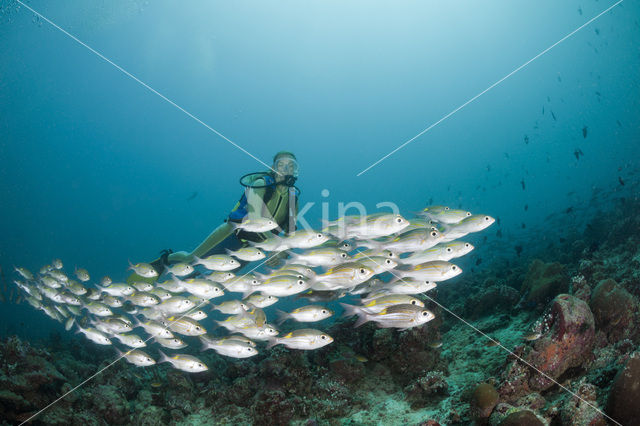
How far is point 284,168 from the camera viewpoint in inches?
313

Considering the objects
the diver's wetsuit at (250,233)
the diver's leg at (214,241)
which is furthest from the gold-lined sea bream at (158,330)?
the diver's leg at (214,241)

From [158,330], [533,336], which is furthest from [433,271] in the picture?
[158,330]

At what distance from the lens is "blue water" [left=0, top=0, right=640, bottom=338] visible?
7506cm

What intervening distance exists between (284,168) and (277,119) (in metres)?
108

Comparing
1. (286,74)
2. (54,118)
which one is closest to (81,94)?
(54,118)

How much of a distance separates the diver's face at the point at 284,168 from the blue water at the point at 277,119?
60740 mm

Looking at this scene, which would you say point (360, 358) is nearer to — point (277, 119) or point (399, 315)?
point (399, 315)

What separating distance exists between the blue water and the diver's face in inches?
2391

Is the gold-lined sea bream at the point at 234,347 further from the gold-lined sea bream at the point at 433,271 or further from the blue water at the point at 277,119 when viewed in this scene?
the blue water at the point at 277,119

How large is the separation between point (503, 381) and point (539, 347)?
0.72 meters

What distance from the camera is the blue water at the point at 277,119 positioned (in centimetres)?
7506

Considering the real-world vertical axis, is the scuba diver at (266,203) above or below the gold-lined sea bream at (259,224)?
above

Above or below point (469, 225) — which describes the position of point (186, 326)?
below

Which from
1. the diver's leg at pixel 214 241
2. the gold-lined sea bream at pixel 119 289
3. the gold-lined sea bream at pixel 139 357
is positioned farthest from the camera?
the diver's leg at pixel 214 241
